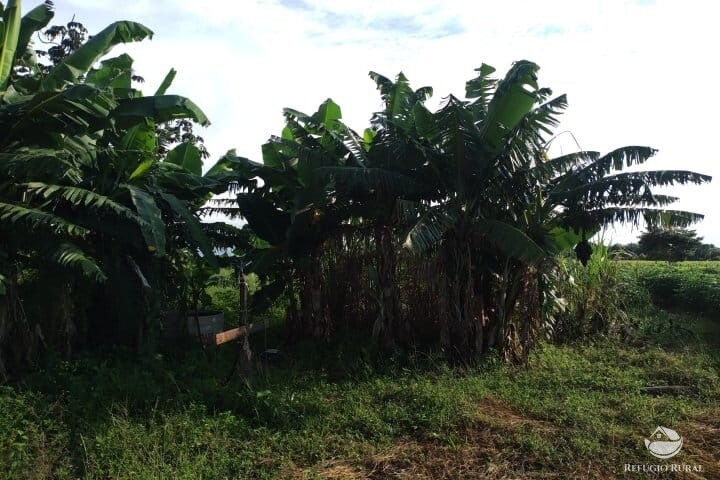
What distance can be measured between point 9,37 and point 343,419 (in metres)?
5.63

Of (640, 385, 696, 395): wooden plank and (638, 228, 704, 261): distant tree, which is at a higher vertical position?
(638, 228, 704, 261): distant tree

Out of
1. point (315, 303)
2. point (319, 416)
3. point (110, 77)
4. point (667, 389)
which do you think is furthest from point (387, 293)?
point (110, 77)

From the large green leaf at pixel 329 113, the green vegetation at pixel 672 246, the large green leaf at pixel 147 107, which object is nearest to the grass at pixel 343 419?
the large green leaf at pixel 147 107

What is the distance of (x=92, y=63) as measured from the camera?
6.94m

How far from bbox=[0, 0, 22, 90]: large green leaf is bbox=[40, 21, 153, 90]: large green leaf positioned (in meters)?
0.40

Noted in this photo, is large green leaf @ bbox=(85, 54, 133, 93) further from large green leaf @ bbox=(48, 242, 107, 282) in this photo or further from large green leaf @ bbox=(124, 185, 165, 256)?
large green leaf @ bbox=(48, 242, 107, 282)

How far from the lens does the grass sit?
438 centimetres

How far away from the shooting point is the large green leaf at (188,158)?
28.0 ft

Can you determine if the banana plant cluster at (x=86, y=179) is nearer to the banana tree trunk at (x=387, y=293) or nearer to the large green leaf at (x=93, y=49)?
the large green leaf at (x=93, y=49)

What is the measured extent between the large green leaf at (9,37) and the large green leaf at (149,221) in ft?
6.51

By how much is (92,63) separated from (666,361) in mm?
8854

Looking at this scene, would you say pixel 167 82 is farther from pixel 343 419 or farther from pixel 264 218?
pixel 343 419

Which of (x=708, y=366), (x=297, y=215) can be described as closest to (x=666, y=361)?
(x=708, y=366)

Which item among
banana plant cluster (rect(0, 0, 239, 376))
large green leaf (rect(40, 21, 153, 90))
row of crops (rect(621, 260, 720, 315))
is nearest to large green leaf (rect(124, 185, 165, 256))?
banana plant cluster (rect(0, 0, 239, 376))
